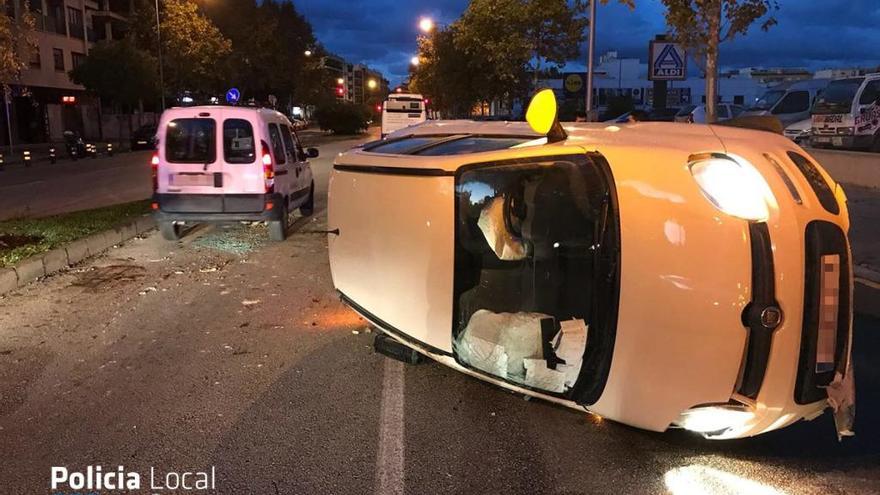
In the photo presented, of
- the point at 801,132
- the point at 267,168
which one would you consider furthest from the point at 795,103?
the point at 267,168

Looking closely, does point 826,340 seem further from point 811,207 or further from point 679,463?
point 679,463

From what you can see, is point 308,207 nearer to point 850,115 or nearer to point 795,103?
point 850,115

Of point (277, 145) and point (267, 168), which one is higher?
Answer: point (277, 145)

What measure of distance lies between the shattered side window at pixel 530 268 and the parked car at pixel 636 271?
11mm

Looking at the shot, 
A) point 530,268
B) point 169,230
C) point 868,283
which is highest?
point 530,268

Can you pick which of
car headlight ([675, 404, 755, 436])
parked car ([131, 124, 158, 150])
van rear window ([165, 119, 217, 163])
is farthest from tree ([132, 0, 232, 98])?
car headlight ([675, 404, 755, 436])

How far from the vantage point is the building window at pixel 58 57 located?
45722mm

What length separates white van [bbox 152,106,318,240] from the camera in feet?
31.2

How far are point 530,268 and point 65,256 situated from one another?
6.52 meters

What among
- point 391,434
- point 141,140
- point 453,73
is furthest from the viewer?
point 141,140

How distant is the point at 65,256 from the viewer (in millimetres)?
8500

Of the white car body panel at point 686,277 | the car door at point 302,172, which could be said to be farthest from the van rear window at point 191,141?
the white car body panel at point 686,277

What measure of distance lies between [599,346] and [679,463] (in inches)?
32.0

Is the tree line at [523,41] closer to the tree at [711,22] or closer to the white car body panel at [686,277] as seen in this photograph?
the tree at [711,22]
